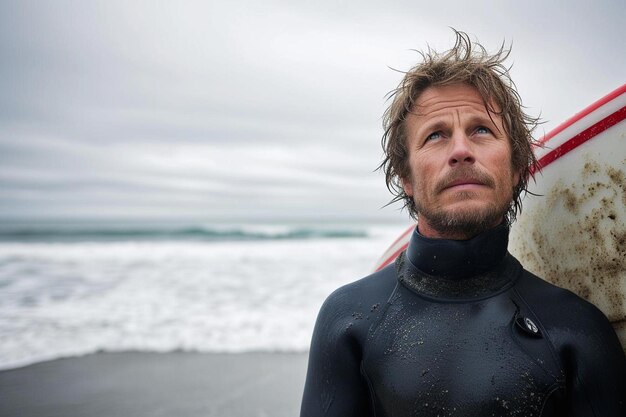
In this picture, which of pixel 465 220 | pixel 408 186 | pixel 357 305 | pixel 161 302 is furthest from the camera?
pixel 161 302

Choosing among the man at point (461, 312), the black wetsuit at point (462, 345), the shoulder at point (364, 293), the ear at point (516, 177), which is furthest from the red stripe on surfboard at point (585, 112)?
the shoulder at point (364, 293)

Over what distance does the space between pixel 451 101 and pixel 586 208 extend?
64 centimetres

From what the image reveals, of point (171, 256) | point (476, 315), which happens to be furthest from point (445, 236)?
point (171, 256)

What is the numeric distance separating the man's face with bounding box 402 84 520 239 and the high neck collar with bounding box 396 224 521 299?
1.8 inches

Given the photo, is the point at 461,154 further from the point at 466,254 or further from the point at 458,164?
the point at 466,254

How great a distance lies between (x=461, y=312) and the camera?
1.54 meters

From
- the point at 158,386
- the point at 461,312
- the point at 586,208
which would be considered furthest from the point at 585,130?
the point at 158,386

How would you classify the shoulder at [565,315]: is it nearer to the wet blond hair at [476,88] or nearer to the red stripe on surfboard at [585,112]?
the wet blond hair at [476,88]

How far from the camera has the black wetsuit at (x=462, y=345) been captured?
4.37 ft

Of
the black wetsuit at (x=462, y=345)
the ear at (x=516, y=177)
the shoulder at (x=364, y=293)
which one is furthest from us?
the ear at (x=516, y=177)

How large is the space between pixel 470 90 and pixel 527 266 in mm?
826

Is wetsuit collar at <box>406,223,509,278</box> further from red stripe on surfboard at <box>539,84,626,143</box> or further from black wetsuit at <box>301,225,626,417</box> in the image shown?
red stripe on surfboard at <box>539,84,626,143</box>

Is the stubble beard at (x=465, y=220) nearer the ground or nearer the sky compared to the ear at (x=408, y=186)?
nearer the ground

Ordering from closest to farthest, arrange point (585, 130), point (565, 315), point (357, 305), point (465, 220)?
1. point (565, 315)
2. point (465, 220)
3. point (357, 305)
4. point (585, 130)
